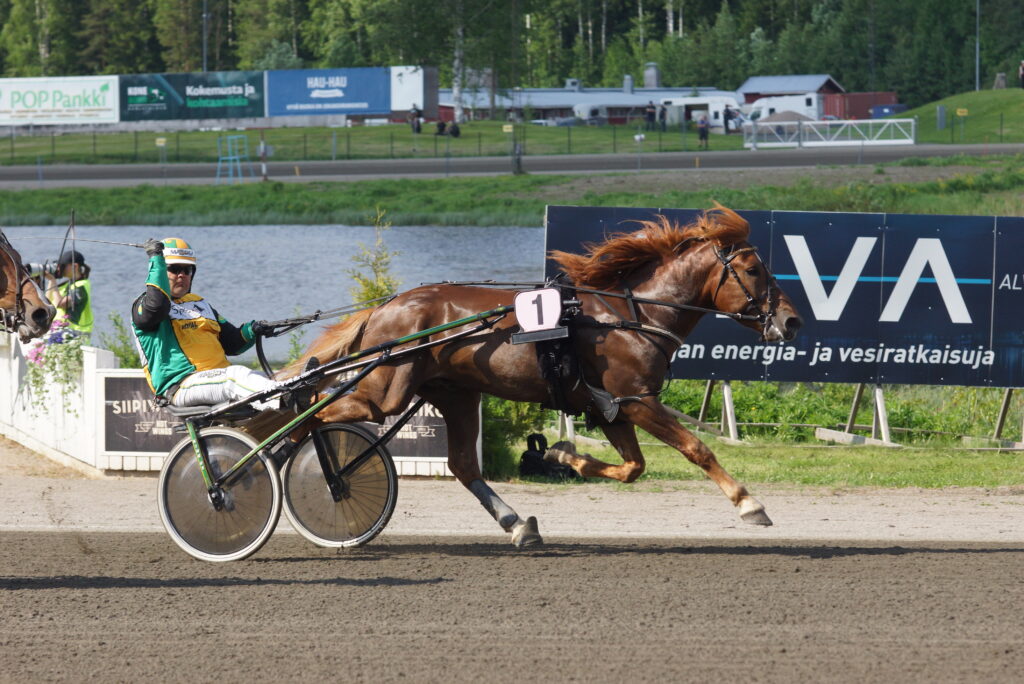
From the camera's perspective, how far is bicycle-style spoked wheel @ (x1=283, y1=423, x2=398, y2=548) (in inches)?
302

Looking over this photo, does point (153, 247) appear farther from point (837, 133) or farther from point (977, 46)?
point (977, 46)

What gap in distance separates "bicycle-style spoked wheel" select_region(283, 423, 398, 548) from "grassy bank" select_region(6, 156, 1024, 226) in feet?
80.7

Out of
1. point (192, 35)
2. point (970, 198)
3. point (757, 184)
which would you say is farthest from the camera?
point (192, 35)

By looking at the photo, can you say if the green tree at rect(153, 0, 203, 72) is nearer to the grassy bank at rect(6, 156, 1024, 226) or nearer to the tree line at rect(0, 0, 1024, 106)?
the tree line at rect(0, 0, 1024, 106)

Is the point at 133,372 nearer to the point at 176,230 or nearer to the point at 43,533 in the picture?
the point at 43,533

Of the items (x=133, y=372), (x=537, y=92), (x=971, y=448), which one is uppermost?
(x=537, y=92)

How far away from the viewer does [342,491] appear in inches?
302

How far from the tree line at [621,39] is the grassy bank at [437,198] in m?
27.0

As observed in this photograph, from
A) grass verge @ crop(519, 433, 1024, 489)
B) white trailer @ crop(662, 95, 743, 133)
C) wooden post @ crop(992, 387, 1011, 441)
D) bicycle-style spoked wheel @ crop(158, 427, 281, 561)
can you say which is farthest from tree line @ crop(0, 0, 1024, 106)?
bicycle-style spoked wheel @ crop(158, 427, 281, 561)

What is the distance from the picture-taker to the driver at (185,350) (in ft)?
23.6

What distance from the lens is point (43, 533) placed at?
8367 millimetres

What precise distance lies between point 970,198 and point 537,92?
142 feet

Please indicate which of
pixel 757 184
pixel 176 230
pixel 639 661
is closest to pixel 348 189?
pixel 176 230

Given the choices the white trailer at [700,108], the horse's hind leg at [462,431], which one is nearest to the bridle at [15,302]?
the horse's hind leg at [462,431]
